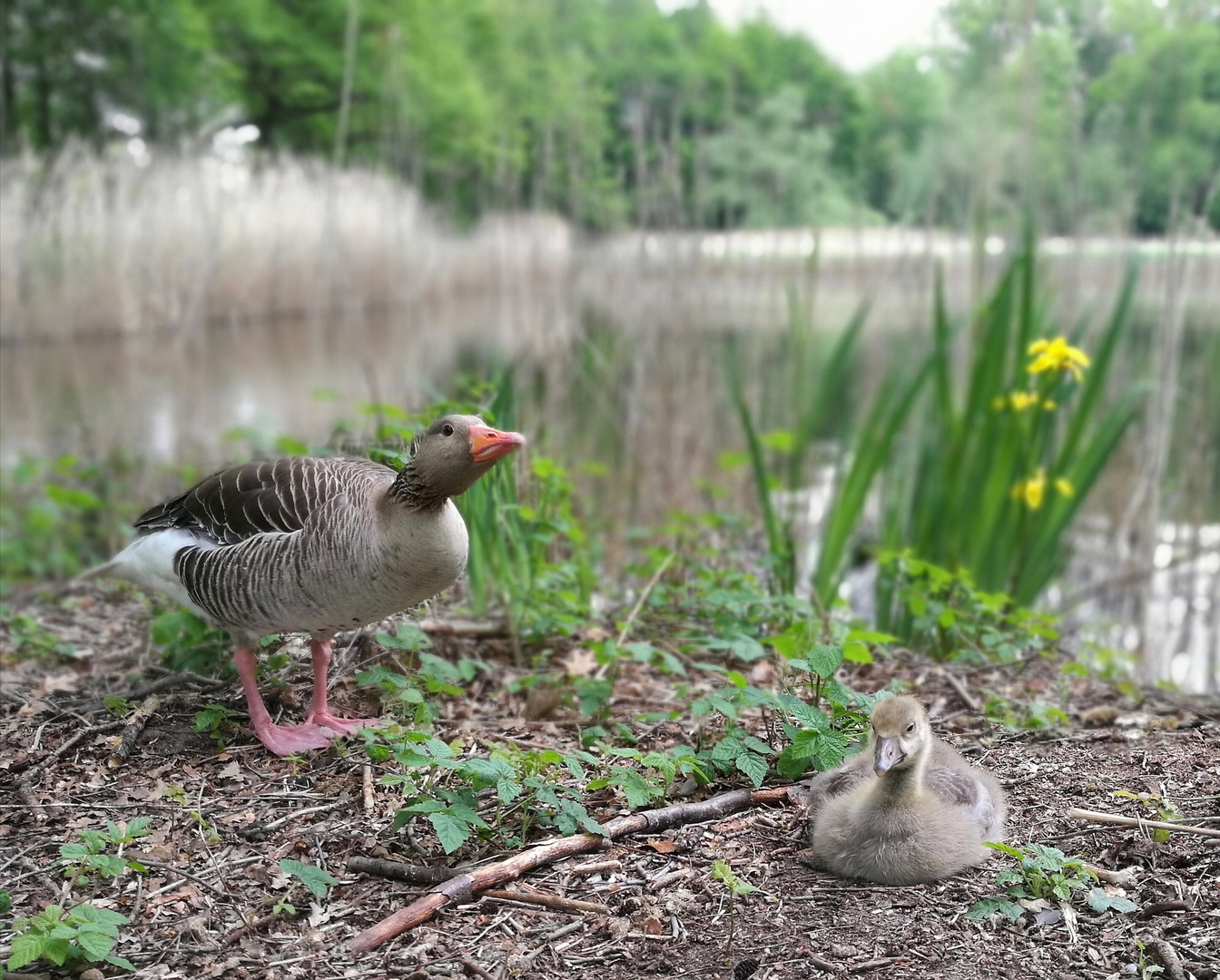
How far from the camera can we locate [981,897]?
8.23ft

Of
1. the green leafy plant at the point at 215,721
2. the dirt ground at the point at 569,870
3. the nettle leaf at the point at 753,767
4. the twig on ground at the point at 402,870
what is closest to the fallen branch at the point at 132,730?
the dirt ground at the point at 569,870

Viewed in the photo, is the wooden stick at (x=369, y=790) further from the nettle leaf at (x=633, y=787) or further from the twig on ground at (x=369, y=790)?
the nettle leaf at (x=633, y=787)

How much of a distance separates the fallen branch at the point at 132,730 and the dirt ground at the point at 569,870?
0.02m

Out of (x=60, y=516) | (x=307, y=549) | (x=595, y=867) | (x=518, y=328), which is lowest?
(x=60, y=516)

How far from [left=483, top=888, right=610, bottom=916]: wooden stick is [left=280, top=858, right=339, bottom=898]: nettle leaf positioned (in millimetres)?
381

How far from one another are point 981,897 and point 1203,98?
7481 mm

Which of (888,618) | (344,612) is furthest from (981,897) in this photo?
(888,618)

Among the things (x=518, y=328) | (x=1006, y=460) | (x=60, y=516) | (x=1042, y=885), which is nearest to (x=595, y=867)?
(x=1042, y=885)

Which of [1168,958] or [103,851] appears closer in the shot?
[1168,958]

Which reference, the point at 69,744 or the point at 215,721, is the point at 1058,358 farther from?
the point at 69,744

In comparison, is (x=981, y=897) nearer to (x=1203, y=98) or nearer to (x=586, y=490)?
(x=586, y=490)

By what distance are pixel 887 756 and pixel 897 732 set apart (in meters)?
0.08

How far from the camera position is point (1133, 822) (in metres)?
2.70

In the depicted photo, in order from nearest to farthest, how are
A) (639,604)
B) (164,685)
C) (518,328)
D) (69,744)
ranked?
(69,744), (164,685), (639,604), (518,328)
